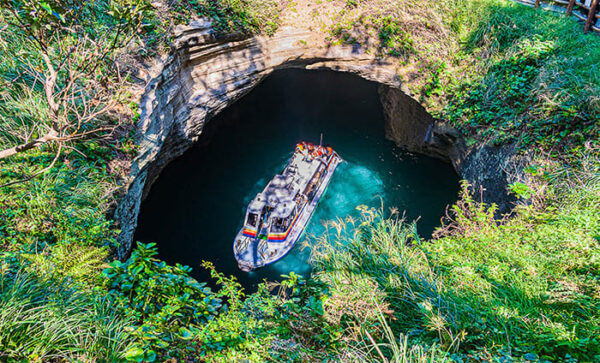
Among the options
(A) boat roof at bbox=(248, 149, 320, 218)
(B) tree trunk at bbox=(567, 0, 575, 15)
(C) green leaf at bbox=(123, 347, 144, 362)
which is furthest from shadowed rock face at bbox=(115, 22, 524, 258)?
(B) tree trunk at bbox=(567, 0, 575, 15)

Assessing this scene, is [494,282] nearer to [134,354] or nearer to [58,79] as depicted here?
[134,354]

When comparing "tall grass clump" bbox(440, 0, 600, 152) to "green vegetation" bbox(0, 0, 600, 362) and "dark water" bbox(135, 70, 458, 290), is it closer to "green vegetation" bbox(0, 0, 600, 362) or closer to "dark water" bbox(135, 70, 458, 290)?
"green vegetation" bbox(0, 0, 600, 362)

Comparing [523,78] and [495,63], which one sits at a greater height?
[495,63]

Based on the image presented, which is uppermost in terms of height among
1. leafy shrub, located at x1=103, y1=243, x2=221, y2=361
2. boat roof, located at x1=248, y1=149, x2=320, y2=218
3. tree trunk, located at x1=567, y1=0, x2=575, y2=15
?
tree trunk, located at x1=567, y1=0, x2=575, y2=15

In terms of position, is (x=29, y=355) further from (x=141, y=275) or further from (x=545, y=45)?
(x=545, y=45)

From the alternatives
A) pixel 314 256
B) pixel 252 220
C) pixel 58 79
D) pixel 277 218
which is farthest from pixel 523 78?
pixel 58 79
